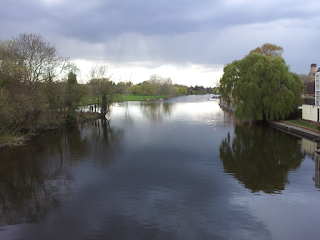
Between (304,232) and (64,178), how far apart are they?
36.5ft

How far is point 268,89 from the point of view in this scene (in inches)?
1236

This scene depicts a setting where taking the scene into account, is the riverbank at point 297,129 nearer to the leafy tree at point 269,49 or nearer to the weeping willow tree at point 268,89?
the weeping willow tree at point 268,89

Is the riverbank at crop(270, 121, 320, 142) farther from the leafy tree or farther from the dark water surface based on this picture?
the leafy tree

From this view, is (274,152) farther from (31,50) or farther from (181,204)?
(31,50)

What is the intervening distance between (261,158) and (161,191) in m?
8.75

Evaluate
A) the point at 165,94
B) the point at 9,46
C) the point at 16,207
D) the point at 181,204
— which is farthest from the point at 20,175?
the point at 165,94

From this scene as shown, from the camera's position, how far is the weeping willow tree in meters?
30.9

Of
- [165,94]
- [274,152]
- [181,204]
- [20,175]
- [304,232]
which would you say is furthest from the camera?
[165,94]

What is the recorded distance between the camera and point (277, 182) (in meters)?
13.0

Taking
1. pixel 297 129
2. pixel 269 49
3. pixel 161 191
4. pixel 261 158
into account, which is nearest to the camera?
pixel 161 191

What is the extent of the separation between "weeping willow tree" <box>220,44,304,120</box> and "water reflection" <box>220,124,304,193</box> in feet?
18.0

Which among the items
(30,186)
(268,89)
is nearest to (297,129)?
(268,89)

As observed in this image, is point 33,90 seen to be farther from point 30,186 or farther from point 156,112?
point 156,112

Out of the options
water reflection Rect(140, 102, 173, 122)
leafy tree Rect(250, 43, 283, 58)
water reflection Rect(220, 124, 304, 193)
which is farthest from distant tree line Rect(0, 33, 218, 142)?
leafy tree Rect(250, 43, 283, 58)
